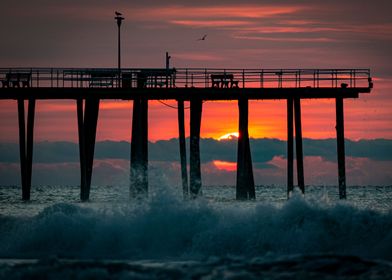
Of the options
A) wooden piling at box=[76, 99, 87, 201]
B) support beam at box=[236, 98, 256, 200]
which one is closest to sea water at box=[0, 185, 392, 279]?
wooden piling at box=[76, 99, 87, 201]

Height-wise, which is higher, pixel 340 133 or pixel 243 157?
pixel 340 133

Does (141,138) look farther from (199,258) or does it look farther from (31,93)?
(199,258)

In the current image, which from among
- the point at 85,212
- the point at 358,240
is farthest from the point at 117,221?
the point at 358,240

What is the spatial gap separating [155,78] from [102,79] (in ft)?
8.15

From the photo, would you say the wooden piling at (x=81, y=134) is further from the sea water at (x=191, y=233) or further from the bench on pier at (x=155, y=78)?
the sea water at (x=191, y=233)

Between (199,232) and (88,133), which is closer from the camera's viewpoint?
(199,232)

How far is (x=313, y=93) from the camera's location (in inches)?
1831

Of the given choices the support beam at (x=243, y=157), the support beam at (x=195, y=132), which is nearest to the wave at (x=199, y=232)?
the support beam at (x=195, y=132)

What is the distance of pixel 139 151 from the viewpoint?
46.3 m

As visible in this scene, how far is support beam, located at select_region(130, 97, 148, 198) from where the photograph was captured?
4634cm

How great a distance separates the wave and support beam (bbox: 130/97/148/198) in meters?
13.3

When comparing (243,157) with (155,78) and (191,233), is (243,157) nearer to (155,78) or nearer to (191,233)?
(155,78)

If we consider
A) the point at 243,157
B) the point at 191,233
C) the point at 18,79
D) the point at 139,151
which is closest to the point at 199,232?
the point at 191,233

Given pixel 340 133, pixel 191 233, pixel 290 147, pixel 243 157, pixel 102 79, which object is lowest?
pixel 191 233
